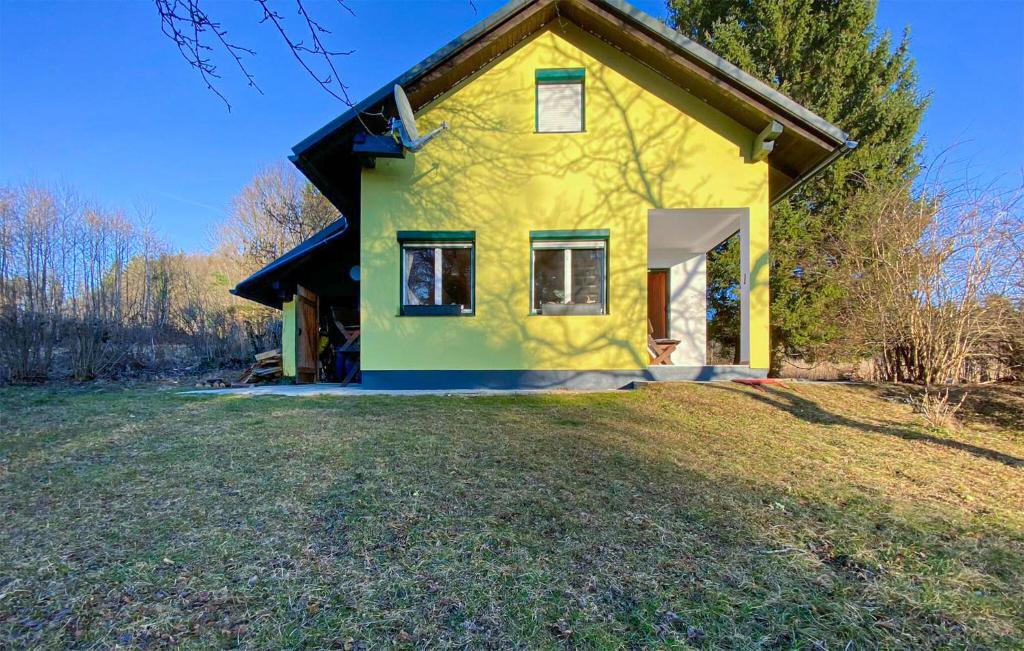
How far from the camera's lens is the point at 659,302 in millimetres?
11344

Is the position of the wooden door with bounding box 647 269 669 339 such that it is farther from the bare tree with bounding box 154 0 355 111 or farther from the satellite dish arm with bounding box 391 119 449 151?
the bare tree with bounding box 154 0 355 111

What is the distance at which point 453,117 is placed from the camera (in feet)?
26.8

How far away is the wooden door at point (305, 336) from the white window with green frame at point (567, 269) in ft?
17.8

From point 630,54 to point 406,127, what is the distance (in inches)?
174

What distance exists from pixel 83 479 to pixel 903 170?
19.2 metres

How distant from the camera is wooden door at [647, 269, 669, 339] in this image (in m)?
11.1

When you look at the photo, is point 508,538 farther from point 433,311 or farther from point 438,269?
point 438,269

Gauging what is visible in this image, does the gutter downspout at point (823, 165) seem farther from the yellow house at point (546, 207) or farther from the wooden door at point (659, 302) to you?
the wooden door at point (659, 302)

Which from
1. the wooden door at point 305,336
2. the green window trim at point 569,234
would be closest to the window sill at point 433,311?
the green window trim at point 569,234

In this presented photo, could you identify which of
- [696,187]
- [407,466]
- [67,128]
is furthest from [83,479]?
[67,128]

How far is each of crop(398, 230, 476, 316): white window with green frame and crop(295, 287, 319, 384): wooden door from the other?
3250 millimetres

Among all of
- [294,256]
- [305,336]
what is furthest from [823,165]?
[305,336]

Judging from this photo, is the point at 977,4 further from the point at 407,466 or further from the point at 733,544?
the point at 407,466

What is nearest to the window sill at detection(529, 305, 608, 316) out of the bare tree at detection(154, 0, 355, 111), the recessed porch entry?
the recessed porch entry
